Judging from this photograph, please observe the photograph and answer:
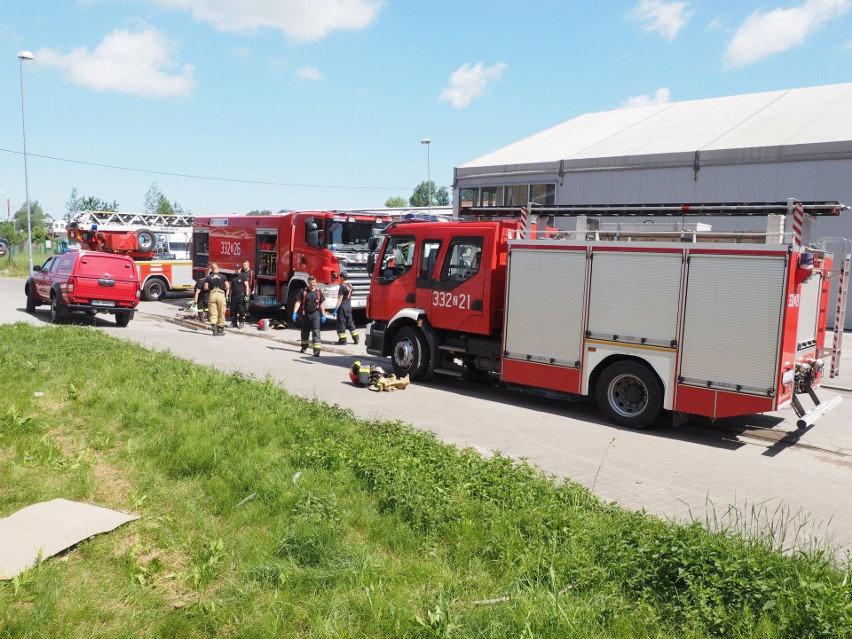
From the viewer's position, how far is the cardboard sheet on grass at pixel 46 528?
477cm

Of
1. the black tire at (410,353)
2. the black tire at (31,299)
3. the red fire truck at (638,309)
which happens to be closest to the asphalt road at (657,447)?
the black tire at (410,353)

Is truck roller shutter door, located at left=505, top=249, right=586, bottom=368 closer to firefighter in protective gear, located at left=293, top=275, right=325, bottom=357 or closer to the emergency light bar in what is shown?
the emergency light bar

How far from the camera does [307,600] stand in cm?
445

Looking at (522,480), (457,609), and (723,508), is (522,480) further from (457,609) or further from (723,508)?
(457,609)

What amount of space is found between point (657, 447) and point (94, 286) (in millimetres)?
15126

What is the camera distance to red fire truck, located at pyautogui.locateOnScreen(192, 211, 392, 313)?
19.5 m

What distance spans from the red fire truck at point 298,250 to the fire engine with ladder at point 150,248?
5.54 meters

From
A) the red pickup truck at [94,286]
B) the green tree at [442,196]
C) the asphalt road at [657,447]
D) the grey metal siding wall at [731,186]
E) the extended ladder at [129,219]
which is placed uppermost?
the green tree at [442,196]

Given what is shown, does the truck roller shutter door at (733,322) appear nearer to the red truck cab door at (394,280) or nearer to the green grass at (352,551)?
the green grass at (352,551)

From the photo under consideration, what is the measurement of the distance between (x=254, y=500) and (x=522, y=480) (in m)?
2.31

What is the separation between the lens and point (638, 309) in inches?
378

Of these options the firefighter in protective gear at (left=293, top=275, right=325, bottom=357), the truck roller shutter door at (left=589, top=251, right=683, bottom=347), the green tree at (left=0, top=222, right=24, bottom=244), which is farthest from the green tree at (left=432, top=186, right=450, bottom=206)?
the truck roller shutter door at (left=589, top=251, right=683, bottom=347)

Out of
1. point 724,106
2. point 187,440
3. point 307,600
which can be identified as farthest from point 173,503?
point 724,106

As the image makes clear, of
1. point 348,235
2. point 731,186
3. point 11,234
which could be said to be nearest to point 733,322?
point 348,235
